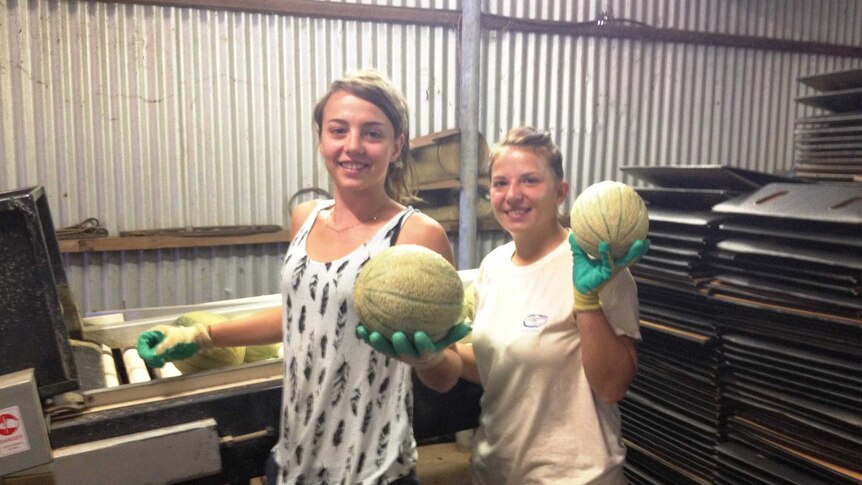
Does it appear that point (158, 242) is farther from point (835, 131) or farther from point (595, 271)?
point (835, 131)

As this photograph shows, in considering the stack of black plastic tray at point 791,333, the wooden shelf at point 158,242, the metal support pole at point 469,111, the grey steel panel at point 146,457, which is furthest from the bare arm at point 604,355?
the wooden shelf at point 158,242

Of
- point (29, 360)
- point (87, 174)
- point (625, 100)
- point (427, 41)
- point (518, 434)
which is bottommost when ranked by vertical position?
point (518, 434)

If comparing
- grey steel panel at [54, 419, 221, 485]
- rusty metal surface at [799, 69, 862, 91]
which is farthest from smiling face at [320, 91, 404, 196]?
rusty metal surface at [799, 69, 862, 91]

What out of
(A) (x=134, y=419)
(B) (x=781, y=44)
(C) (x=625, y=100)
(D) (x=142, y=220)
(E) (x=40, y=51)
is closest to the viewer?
(A) (x=134, y=419)

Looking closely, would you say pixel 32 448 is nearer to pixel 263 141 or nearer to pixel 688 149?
pixel 263 141

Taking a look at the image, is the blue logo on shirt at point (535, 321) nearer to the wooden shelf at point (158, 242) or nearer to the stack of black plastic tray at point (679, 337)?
the stack of black plastic tray at point (679, 337)

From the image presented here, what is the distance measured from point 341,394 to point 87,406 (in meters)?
0.74

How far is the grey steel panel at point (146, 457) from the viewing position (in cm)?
152

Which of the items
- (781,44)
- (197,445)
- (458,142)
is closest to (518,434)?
(197,445)

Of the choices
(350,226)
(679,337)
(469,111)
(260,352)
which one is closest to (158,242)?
(260,352)

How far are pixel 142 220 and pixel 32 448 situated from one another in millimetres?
2944

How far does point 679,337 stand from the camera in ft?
7.73

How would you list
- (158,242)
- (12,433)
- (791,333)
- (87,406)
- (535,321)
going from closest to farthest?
(12,433)
(87,406)
(535,321)
(791,333)
(158,242)

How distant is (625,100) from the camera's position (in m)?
5.30
